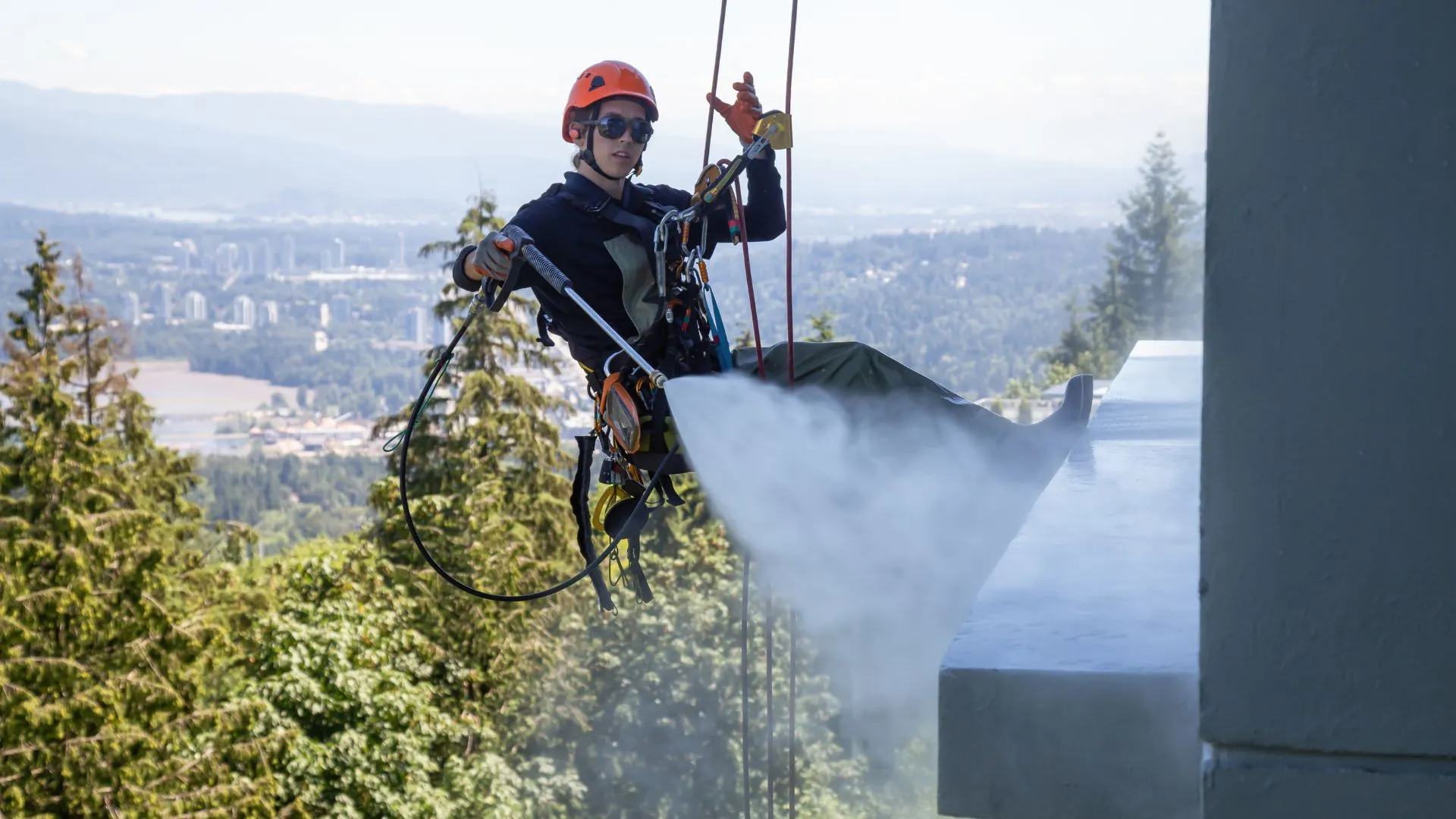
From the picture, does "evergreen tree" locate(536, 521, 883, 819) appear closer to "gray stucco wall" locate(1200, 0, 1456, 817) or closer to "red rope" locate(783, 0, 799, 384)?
"red rope" locate(783, 0, 799, 384)

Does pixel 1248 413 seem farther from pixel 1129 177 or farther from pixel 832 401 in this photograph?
pixel 1129 177

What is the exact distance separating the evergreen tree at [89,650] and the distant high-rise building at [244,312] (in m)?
123

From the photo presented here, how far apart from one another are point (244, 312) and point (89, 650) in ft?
421

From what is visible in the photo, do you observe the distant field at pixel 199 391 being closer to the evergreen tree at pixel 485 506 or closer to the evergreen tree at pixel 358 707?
the evergreen tree at pixel 485 506

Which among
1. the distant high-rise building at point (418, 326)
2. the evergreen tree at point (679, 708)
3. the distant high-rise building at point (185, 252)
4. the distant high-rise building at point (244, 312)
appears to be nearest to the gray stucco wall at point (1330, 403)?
the evergreen tree at point (679, 708)

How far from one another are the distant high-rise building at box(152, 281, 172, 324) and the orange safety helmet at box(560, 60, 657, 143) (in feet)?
468

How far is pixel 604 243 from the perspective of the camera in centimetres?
492

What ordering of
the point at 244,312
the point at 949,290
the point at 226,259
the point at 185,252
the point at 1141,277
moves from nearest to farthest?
the point at 1141,277
the point at 949,290
the point at 244,312
the point at 185,252
the point at 226,259

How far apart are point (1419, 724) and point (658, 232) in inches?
132

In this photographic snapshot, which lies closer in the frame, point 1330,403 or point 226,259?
point 1330,403

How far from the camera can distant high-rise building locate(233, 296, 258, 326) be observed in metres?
140

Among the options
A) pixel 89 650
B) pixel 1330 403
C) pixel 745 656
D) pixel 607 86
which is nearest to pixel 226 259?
pixel 89 650

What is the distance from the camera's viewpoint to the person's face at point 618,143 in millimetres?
4934

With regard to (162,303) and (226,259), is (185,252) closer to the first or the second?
(226,259)
